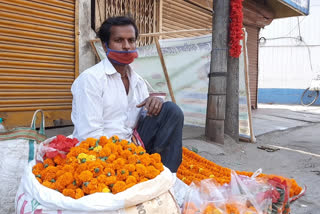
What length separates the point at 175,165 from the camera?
2129 mm

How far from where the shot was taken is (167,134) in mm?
2141

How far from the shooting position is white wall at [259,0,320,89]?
691 inches

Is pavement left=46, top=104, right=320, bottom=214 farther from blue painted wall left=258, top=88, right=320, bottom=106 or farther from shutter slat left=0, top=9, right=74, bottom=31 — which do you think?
blue painted wall left=258, top=88, right=320, bottom=106

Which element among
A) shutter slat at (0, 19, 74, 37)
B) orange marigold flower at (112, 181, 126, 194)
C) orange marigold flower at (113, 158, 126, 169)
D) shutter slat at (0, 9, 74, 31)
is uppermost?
shutter slat at (0, 9, 74, 31)

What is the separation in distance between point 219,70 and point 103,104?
102 inches

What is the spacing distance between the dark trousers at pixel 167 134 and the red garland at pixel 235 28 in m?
2.47

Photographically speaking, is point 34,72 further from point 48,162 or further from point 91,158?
point 91,158

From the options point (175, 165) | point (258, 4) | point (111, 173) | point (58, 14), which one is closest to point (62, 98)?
point (58, 14)

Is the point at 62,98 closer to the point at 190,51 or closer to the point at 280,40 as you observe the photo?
the point at 190,51

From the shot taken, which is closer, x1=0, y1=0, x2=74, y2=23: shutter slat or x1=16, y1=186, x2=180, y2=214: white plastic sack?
x1=16, y1=186, x2=180, y2=214: white plastic sack

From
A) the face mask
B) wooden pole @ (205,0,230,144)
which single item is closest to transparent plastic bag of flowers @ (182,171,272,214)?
the face mask

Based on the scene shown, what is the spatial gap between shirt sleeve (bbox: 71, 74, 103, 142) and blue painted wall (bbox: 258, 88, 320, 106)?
17.0 meters

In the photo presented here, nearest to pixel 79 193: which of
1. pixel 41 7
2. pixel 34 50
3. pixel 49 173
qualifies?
pixel 49 173

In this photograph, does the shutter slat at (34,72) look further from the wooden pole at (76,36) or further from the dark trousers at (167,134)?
the dark trousers at (167,134)
